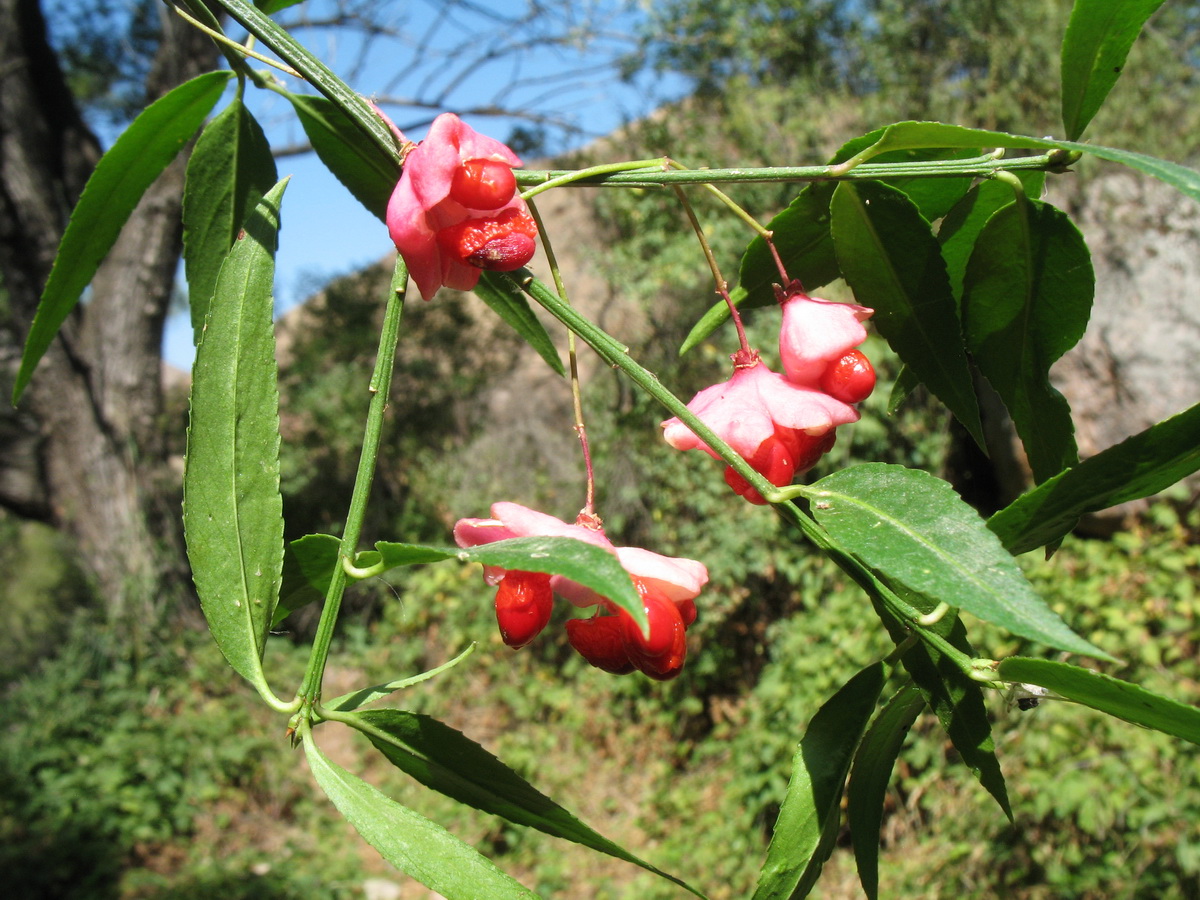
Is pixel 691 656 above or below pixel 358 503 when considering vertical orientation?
above

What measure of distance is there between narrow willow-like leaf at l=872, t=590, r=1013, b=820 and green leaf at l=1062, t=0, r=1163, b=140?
0.28 metres

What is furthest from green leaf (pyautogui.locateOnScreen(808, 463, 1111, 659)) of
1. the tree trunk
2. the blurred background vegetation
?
the tree trunk

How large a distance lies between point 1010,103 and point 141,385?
188 inches

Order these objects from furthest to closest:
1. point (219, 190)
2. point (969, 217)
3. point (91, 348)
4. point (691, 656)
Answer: point (91, 348) → point (691, 656) → point (219, 190) → point (969, 217)

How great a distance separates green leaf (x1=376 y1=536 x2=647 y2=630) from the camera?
333mm

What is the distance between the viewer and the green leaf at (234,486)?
0.51 m

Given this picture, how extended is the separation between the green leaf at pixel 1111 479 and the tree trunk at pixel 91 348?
4778 millimetres

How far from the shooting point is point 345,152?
0.62 m

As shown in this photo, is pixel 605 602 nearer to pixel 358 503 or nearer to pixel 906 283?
pixel 358 503

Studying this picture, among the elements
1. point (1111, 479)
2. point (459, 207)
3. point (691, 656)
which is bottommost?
point (1111, 479)

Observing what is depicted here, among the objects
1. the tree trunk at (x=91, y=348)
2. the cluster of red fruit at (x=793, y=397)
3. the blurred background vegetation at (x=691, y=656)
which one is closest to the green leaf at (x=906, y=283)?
the cluster of red fruit at (x=793, y=397)

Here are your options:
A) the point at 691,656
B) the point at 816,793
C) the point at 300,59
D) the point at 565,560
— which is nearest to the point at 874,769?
the point at 816,793

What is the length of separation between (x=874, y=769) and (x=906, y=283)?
0.95 ft

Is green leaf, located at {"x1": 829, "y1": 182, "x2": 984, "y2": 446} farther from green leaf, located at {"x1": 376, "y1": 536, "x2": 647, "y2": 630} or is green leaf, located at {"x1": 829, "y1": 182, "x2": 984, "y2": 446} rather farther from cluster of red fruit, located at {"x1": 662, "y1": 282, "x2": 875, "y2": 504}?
green leaf, located at {"x1": 376, "y1": 536, "x2": 647, "y2": 630}
